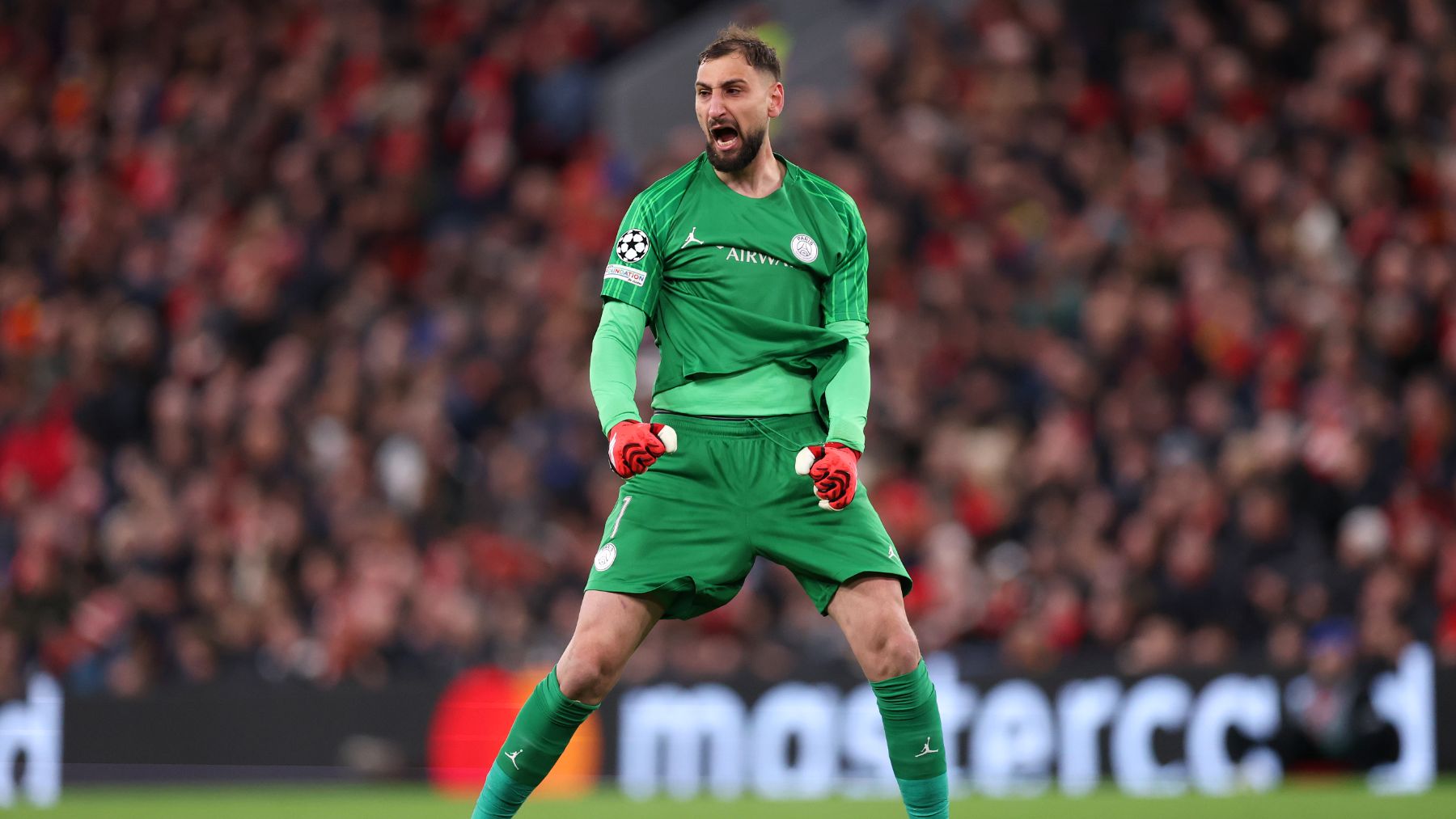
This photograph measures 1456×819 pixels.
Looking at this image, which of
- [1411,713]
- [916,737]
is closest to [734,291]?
[916,737]

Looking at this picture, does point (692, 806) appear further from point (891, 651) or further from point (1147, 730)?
point (891, 651)

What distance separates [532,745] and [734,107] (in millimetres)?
1938

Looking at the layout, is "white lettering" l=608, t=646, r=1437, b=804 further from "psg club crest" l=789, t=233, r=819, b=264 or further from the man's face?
the man's face

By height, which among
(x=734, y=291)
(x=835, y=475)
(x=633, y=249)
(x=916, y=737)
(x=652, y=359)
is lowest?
(x=916, y=737)

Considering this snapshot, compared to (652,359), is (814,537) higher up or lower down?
lower down

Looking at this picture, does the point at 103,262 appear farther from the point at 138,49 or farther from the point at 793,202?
the point at 793,202

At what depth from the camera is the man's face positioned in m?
5.47

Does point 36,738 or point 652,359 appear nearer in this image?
point 36,738

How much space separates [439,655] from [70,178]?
7.53m

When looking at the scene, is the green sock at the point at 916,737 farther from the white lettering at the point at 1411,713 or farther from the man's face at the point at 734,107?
the white lettering at the point at 1411,713

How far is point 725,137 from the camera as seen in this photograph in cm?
554

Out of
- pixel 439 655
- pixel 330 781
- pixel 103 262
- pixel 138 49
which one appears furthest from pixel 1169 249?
pixel 138 49

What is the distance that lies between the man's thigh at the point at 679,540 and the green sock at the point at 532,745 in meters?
0.34

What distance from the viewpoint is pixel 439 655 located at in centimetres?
1289
